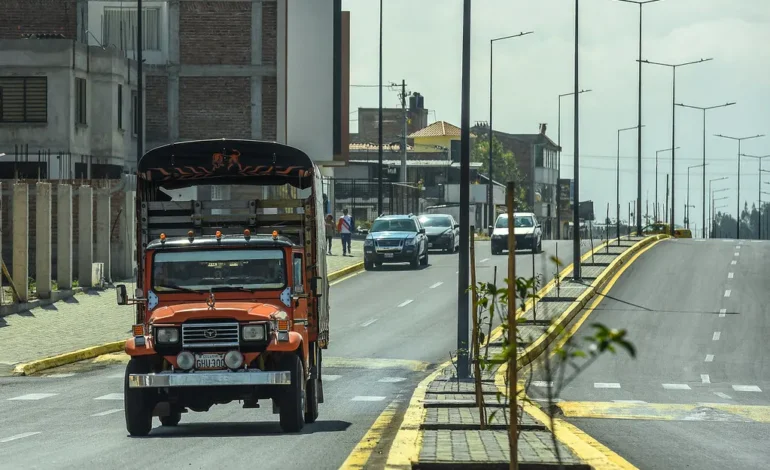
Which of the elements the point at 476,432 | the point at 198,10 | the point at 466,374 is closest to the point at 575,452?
the point at 476,432

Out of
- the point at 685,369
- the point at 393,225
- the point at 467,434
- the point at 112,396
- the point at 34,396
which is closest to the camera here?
the point at 467,434

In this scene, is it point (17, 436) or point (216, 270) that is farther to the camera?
point (216, 270)

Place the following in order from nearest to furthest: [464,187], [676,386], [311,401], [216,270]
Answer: [216,270], [311,401], [464,187], [676,386]

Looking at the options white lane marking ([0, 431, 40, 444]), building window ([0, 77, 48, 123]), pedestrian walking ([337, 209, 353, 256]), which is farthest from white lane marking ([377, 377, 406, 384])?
pedestrian walking ([337, 209, 353, 256])

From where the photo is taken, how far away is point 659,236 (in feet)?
217

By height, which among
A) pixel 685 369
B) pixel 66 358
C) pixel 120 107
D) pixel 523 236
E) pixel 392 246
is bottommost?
pixel 685 369

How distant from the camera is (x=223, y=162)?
18.4m

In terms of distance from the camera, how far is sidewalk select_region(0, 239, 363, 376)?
27.1 metres

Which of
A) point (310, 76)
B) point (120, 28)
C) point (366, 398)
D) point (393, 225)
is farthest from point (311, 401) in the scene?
point (120, 28)

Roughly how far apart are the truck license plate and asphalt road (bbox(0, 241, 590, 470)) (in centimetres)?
75

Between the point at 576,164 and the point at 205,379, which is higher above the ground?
the point at 576,164

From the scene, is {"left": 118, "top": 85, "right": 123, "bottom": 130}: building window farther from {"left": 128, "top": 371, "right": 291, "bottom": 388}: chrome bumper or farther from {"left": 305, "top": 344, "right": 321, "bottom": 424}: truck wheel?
{"left": 128, "top": 371, "right": 291, "bottom": 388}: chrome bumper

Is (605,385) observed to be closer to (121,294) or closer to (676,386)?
(676,386)

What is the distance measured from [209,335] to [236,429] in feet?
5.23
